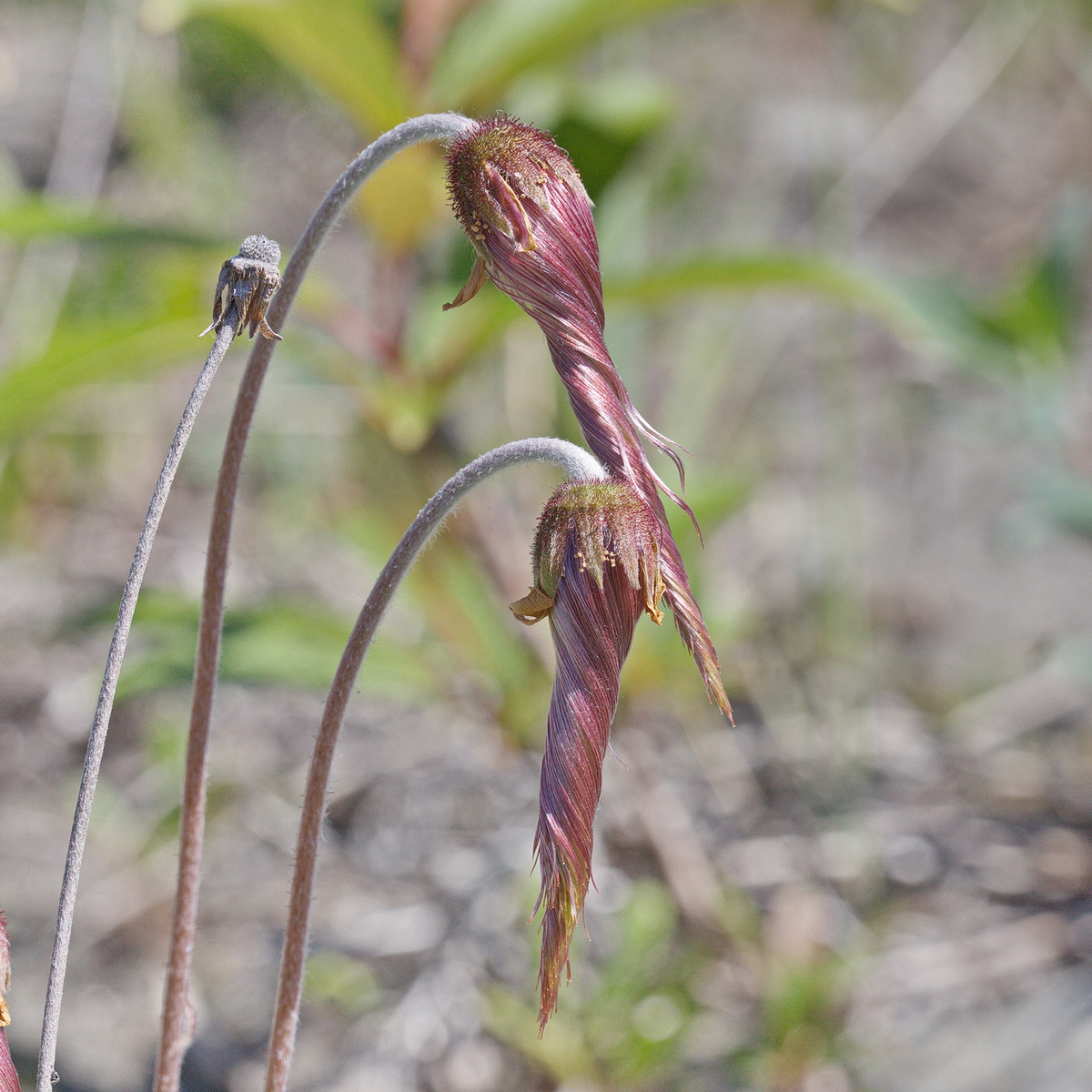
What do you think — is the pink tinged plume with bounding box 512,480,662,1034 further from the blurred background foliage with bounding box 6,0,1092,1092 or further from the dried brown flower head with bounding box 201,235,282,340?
the blurred background foliage with bounding box 6,0,1092,1092

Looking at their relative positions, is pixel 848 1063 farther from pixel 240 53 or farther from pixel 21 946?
pixel 240 53

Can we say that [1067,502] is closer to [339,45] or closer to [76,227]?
[339,45]

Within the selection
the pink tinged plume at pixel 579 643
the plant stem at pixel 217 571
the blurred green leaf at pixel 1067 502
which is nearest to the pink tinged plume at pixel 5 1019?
the plant stem at pixel 217 571

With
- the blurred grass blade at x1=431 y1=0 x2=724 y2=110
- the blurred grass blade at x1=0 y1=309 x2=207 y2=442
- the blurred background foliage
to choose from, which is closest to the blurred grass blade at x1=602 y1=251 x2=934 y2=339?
the blurred background foliage

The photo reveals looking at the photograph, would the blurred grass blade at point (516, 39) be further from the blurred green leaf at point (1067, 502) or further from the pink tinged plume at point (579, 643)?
the pink tinged plume at point (579, 643)

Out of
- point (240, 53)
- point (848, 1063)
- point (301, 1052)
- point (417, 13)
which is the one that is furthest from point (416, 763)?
point (240, 53)

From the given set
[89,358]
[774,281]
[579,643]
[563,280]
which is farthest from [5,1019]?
[774,281]
